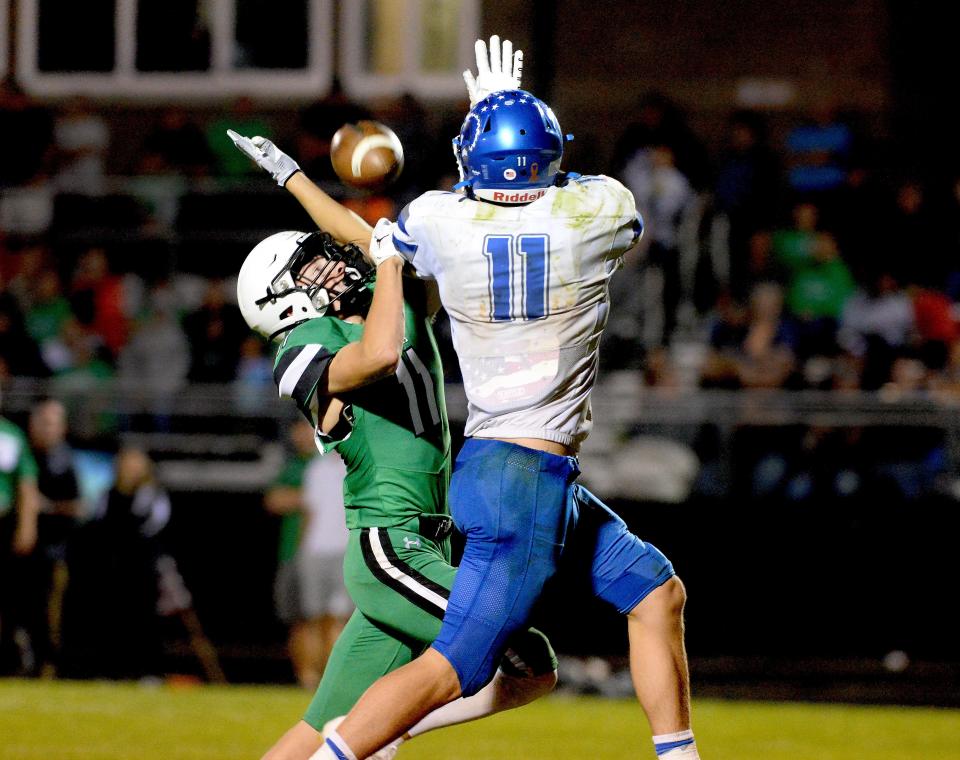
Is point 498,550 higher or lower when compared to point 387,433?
lower

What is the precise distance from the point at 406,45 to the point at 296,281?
1140 cm

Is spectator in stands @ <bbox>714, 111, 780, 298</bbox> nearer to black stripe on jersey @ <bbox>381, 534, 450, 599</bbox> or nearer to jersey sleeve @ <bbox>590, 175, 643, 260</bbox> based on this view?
jersey sleeve @ <bbox>590, 175, 643, 260</bbox>

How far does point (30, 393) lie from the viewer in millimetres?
10555

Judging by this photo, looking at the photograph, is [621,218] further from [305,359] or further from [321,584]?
[321,584]

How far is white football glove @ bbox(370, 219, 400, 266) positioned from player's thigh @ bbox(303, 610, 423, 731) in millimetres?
966

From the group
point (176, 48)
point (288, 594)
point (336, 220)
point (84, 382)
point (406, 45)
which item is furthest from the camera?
point (176, 48)

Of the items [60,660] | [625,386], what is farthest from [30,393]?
[625,386]

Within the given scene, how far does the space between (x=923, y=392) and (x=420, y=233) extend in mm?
6230

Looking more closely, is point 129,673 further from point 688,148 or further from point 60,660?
point 688,148

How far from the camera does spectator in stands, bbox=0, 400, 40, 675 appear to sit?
10.0m

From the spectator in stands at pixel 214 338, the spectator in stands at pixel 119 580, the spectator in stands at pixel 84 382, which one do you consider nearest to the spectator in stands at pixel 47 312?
the spectator in stands at pixel 84 382

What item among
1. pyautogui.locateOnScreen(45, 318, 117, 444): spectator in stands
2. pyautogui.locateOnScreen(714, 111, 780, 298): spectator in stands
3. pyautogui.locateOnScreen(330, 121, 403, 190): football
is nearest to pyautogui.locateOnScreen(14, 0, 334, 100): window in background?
pyautogui.locateOnScreen(45, 318, 117, 444): spectator in stands

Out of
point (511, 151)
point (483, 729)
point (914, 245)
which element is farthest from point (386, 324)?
point (914, 245)

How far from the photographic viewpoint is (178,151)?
13.3m
